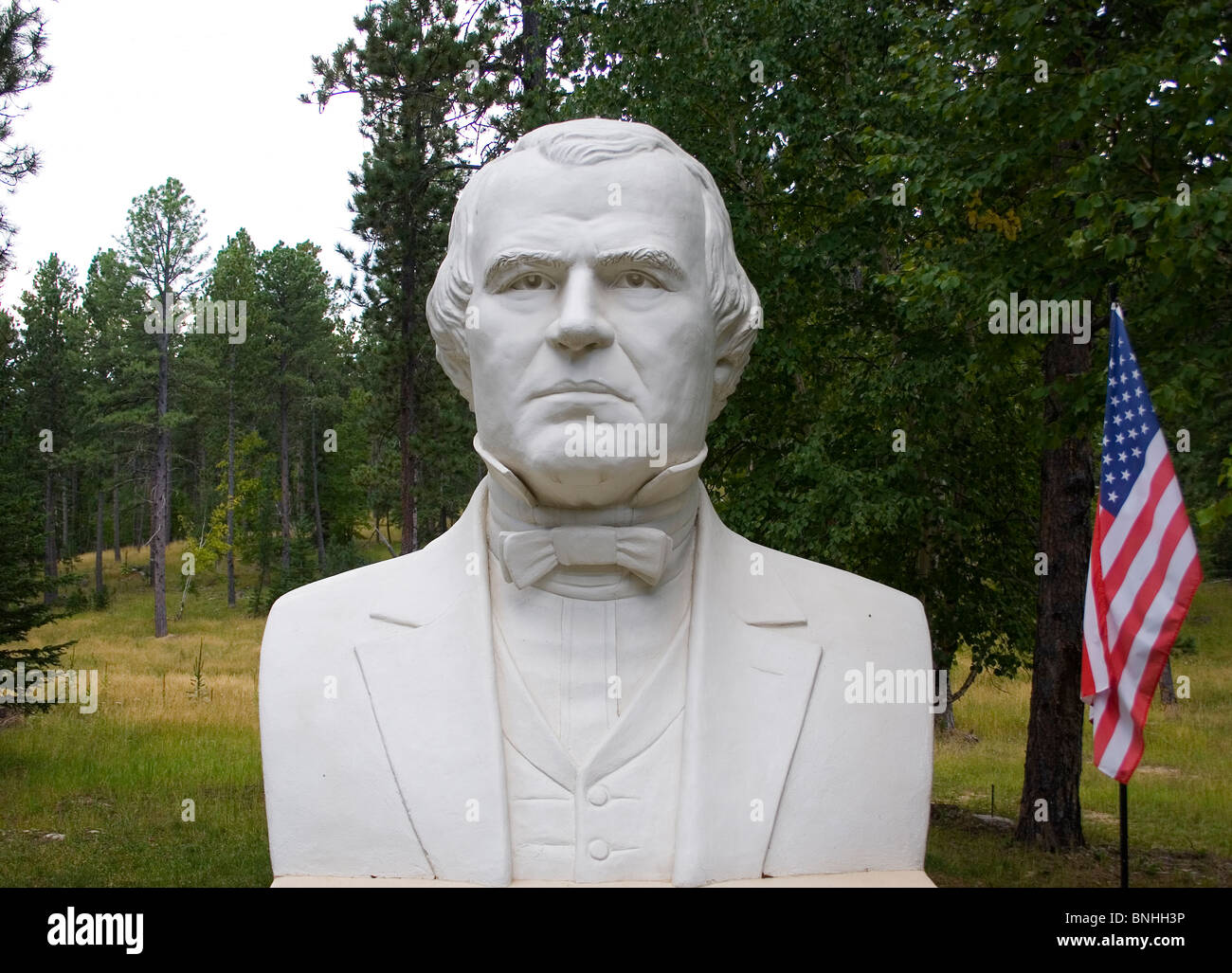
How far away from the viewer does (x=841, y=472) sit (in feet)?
25.8

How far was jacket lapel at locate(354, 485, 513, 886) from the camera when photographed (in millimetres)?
2871

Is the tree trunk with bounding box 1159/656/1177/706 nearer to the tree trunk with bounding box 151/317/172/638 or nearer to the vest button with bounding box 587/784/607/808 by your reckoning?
the tree trunk with bounding box 151/317/172/638

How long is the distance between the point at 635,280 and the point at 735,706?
1.15 metres

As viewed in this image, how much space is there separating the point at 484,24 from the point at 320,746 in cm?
971

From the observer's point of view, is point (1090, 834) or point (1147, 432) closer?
point (1147, 432)

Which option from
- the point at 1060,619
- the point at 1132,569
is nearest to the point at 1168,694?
the point at 1060,619

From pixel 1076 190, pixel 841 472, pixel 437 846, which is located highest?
pixel 1076 190

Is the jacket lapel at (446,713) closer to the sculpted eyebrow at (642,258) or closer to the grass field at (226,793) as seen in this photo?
the sculpted eyebrow at (642,258)

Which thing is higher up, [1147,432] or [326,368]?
[326,368]

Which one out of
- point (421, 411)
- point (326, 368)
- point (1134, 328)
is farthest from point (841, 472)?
point (326, 368)

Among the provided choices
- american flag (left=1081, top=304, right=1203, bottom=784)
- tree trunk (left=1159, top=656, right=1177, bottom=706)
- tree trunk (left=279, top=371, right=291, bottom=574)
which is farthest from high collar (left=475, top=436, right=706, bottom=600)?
tree trunk (left=279, top=371, right=291, bottom=574)

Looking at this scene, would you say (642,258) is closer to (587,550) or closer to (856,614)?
(587,550)

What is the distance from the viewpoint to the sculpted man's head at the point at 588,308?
291 cm

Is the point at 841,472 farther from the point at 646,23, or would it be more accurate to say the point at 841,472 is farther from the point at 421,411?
the point at 421,411
